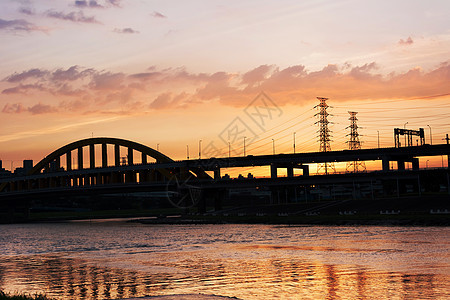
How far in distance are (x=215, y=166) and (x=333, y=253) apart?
401 feet

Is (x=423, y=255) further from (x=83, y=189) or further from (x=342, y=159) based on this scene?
(x=83, y=189)

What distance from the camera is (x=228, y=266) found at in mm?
39781

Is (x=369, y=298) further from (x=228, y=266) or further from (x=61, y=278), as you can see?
(x=61, y=278)

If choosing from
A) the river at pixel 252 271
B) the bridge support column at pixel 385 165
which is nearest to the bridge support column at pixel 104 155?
the bridge support column at pixel 385 165

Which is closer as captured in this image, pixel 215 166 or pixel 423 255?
pixel 423 255

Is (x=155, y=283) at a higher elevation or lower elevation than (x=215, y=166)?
lower

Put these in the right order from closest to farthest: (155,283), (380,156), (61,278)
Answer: (155,283), (61,278), (380,156)

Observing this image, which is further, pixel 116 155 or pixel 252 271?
pixel 116 155

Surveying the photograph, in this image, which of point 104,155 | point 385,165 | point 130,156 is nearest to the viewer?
point 385,165

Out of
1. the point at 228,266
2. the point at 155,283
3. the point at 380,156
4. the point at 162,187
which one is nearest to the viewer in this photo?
the point at 155,283

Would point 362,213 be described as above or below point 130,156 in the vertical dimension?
below

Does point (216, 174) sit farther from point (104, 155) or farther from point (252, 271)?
point (252, 271)

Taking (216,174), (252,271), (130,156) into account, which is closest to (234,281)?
(252,271)

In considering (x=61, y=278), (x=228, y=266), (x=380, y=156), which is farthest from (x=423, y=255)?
(x=380, y=156)
